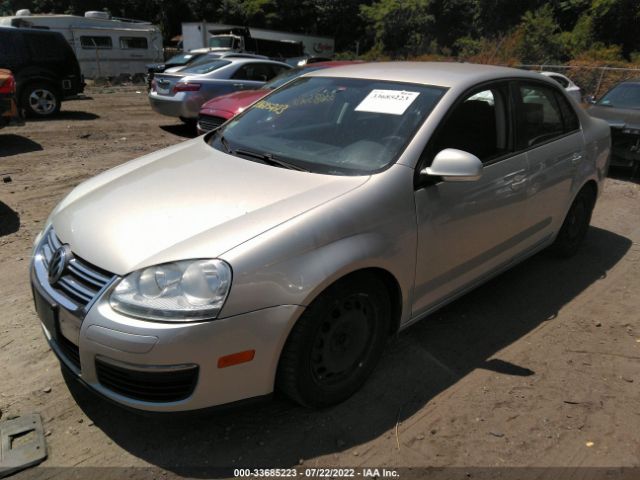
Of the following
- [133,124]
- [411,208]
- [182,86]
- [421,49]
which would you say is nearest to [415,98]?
[411,208]

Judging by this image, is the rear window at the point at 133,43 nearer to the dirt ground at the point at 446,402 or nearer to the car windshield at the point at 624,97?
the car windshield at the point at 624,97

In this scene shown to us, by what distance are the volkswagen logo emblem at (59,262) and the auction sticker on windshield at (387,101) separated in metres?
1.84

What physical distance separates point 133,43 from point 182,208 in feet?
76.5

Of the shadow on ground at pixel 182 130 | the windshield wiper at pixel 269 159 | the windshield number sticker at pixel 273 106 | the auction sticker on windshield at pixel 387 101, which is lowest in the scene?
the shadow on ground at pixel 182 130

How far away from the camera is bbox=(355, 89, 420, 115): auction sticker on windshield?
3.04 meters

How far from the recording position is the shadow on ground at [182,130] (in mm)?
10358

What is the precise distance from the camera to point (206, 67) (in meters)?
10.4

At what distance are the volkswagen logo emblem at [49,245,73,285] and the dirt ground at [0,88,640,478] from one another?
705 mm

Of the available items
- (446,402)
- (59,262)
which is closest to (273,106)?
(59,262)

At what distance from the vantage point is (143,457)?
2.34 m

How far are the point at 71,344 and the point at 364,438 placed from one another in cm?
144

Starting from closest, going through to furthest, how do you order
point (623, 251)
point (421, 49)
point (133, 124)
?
point (623, 251) < point (133, 124) < point (421, 49)

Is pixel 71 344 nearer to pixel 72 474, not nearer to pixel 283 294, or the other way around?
pixel 72 474

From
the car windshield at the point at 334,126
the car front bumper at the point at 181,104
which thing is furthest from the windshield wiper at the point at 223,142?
the car front bumper at the point at 181,104
